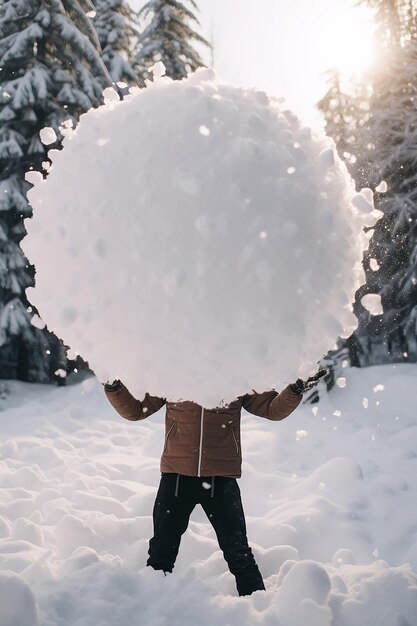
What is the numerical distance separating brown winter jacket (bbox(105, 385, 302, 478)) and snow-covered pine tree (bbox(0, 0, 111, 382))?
764 cm

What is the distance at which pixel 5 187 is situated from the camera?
10.2 metres

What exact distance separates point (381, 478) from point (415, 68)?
345 inches

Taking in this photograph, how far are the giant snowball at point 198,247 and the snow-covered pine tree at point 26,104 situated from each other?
8.29 m

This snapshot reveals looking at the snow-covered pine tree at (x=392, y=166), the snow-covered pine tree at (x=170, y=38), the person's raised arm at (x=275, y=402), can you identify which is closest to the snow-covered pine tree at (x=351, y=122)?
the snow-covered pine tree at (x=392, y=166)

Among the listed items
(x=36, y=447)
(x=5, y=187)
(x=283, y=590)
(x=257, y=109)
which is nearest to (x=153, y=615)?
(x=283, y=590)

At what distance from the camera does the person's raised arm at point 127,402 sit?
308 cm

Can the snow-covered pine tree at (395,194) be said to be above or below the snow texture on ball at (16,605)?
above

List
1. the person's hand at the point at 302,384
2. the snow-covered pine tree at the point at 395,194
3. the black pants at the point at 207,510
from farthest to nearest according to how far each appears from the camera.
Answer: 1. the snow-covered pine tree at the point at 395,194
2. the black pants at the point at 207,510
3. the person's hand at the point at 302,384

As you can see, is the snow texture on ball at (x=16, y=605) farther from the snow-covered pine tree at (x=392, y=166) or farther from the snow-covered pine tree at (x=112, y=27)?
the snow-covered pine tree at (x=112, y=27)

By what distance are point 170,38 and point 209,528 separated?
49.2 feet

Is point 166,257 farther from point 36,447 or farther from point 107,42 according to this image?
point 107,42

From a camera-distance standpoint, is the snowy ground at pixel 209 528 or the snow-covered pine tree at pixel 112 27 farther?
the snow-covered pine tree at pixel 112 27

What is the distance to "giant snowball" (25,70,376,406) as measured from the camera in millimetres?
2145

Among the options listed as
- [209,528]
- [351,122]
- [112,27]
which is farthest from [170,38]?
[209,528]
